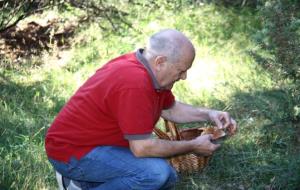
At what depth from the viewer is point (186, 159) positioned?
171 inches

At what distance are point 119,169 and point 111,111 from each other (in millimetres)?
377

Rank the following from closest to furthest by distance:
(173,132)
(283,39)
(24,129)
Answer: (283,39) → (173,132) → (24,129)

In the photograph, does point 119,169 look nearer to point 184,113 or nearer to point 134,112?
point 134,112

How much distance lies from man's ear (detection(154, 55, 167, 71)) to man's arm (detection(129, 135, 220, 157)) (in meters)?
0.43

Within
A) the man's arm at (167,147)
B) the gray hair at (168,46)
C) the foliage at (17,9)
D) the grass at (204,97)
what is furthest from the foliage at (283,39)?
the foliage at (17,9)

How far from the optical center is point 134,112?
3.25m

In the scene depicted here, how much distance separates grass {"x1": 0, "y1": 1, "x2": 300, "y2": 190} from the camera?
424 cm

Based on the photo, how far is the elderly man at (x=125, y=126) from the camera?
329cm

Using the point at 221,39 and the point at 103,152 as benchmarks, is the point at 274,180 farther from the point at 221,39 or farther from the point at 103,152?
the point at 221,39

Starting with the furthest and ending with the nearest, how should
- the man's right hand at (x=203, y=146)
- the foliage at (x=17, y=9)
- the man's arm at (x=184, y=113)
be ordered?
1. the foliage at (x=17, y=9)
2. the man's arm at (x=184, y=113)
3. the man's right hand at (x=203, y=146)

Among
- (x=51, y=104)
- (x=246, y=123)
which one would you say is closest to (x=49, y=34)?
(x=51, y=104)

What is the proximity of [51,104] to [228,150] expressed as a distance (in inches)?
73.3

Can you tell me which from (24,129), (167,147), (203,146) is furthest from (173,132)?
(24,129)

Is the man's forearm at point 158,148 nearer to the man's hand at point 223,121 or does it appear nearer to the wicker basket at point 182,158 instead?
the man's hand at point 223,121
